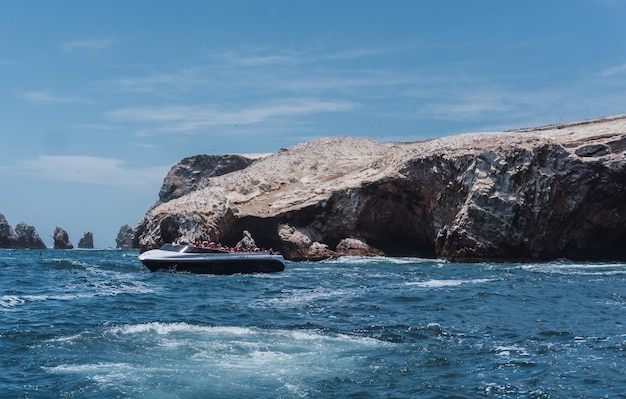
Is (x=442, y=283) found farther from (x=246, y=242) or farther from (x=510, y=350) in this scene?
(x=246, y=242)

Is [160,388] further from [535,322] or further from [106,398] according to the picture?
[535,322]

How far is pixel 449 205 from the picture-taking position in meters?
67.0

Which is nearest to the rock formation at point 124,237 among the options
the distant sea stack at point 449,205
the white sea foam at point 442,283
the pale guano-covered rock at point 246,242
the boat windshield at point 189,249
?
the distant sea stack at point 449,205

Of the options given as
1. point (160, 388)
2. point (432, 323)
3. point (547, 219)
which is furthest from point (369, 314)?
point (547, 219)

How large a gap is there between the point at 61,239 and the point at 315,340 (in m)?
154

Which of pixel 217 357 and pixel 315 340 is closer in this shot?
pixel 217 357

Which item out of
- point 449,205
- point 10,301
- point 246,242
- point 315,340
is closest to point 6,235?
point 246,242

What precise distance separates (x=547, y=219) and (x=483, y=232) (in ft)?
21.2

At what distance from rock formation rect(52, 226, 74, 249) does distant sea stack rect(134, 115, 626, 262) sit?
308 feet

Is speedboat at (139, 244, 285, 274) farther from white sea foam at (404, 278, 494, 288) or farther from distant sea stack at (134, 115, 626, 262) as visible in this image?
distant sea stack at (134, 115, 626, 262)

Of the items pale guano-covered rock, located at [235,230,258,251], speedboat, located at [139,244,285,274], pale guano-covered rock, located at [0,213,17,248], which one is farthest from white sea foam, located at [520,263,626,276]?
pale guano-covered rock, located at [0,213,17,248]

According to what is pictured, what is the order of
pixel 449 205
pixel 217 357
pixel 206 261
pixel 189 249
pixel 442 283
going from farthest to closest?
pixel 449 205, pixel 189 249, pixel 206 261, pixel 442 283, pixel 217 357

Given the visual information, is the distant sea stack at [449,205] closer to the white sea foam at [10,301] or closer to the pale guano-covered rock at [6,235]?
the white sea foam at [10,301]

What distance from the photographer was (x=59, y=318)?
2581 cm
